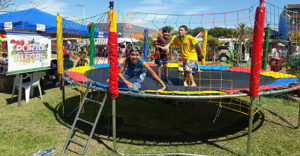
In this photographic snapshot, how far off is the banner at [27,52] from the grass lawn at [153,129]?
2.63 feet

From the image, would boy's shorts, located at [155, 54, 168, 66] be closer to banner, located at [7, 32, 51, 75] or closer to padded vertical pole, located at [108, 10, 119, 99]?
padded vertical pole, located at [108, 10, 119, 99]

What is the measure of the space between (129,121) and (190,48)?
5.44ft

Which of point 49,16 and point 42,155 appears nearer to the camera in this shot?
point 42,155

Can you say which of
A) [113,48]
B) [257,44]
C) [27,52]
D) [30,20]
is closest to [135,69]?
[113,48]

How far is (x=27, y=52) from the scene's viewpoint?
4438mm

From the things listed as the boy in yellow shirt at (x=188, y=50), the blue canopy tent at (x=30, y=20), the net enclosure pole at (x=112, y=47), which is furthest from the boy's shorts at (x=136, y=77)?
the blue canopy tent at (x=30, y=20)

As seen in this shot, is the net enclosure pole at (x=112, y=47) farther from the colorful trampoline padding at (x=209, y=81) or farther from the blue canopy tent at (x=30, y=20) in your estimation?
the blue canopy tent at (x=30, y=20)

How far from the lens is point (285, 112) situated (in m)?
4.41

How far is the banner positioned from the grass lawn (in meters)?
0.80

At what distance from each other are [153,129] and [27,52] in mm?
3009

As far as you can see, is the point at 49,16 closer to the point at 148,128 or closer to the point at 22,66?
the point at 22,66

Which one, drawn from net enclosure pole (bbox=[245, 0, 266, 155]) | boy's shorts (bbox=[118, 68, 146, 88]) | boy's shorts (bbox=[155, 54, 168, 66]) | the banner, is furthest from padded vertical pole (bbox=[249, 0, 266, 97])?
the banner

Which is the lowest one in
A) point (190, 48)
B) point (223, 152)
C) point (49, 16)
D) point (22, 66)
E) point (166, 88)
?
point (223, 152)

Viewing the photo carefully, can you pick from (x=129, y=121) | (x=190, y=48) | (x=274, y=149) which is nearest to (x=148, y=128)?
(x=129, y=121)
